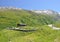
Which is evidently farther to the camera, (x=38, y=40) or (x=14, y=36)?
(x=14, y=36)

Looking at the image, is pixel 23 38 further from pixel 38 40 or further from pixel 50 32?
pixel 50 32

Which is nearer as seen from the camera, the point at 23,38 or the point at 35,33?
the point at 23,38

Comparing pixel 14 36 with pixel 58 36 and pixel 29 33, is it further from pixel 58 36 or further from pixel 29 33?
pixel 58 36

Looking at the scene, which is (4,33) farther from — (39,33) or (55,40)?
(55,40)

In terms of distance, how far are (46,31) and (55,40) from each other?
16.8 m

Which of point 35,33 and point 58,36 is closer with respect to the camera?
point 58,36

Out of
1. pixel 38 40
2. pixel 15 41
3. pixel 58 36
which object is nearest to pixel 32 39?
pixel 38 40

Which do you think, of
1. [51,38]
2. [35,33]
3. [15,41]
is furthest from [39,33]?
[15,41]

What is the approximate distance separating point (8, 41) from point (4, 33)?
1408 cm

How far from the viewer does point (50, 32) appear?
Answer: 5037 inches

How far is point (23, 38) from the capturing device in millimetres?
115125

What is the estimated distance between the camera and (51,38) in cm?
11556

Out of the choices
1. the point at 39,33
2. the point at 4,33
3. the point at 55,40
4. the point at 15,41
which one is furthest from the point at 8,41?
the point at 55,40

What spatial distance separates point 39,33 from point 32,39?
40.2ft
